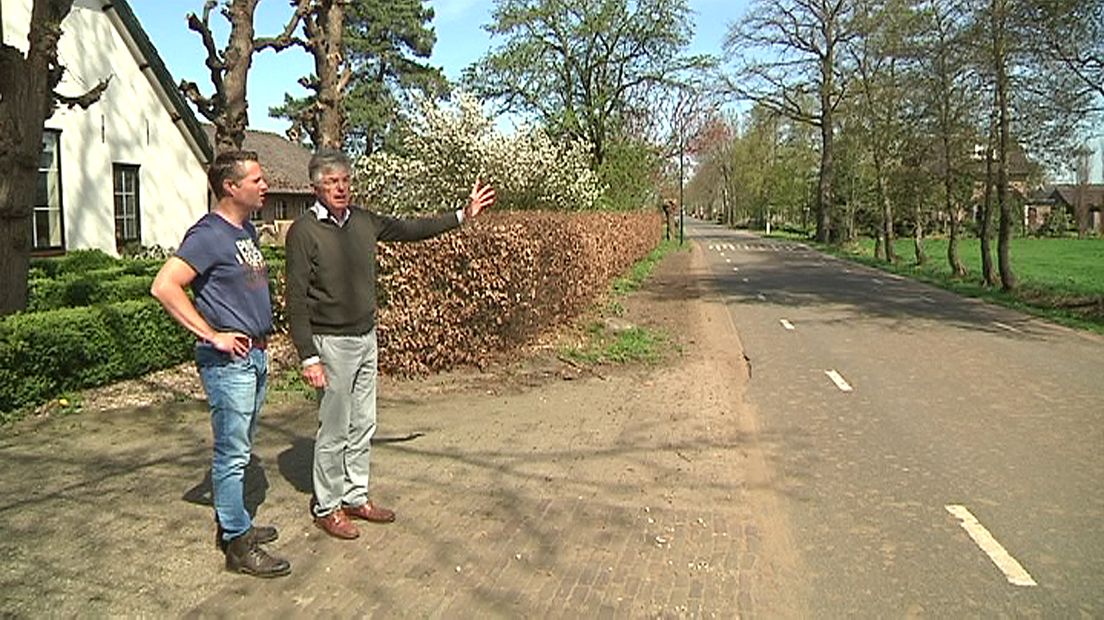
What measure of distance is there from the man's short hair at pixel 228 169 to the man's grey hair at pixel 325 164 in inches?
16.6

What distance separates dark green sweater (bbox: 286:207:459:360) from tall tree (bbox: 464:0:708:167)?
34.9 m

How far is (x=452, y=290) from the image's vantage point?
1019 cm

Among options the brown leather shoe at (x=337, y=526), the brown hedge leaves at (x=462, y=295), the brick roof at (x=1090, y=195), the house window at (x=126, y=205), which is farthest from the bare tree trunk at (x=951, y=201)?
the brick roof at (x=1090, y=195)

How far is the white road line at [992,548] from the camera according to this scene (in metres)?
4.71

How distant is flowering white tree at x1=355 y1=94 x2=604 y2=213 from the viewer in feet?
76.2

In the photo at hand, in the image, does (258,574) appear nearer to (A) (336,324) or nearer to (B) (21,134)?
(A) (336,324)

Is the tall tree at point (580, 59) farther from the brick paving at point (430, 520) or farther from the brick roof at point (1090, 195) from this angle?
the brick roof at point (1090, 195)

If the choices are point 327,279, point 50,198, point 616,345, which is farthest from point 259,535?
point 50,198

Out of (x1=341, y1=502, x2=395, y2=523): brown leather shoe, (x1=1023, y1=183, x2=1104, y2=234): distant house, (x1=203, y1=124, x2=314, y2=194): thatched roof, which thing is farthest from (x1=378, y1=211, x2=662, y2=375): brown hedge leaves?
(x1=1023, y1=183, x2=1104, y2=234): distant house

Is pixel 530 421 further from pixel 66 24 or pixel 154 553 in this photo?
pixel 66 24

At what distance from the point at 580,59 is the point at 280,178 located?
46.4ft

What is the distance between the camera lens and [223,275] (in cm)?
443

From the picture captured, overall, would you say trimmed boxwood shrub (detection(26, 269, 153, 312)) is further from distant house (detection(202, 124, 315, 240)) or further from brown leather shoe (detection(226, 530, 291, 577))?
distant house (detection(202, 124, 315, 240))

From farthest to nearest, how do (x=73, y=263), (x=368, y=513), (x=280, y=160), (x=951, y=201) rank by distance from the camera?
(x=280, y=160)
(x=951, y=201)
(x=73, y=263)
(x=368, y=513)
